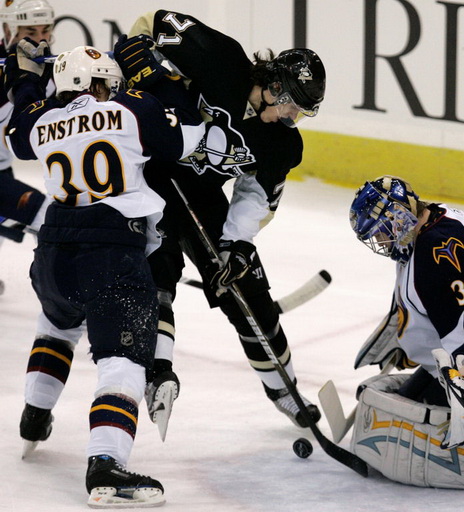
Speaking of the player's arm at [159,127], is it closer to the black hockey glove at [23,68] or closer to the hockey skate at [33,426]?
the black hockey glove at [23,68]

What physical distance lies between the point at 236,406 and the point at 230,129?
92 centimetres

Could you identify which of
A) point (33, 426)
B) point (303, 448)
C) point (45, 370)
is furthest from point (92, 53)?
point (303, 448)

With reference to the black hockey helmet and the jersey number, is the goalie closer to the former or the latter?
the black hockey helmet

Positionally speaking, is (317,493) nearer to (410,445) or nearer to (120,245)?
(410,445)

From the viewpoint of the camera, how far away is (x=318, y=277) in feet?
14.3

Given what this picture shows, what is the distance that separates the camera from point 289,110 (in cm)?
327

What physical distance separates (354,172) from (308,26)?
2.41 feet

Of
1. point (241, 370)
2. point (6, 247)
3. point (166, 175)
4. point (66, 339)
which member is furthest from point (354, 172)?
point (66, 339)

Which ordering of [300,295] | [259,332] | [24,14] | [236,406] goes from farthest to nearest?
1. [24,14]
2. [300,295]
3. [236,406]
4. [259,332]

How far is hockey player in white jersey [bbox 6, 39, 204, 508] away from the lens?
9.43 ft

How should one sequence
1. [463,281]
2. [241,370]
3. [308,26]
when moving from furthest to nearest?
[308,26], [241,370], [463,281]

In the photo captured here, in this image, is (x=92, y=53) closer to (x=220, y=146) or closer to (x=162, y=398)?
(x=220, y=146)

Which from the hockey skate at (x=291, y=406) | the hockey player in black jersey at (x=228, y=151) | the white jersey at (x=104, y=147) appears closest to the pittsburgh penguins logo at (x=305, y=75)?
the hockey player in black jersey at (x=228, y=151)

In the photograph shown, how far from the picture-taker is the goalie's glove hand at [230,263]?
3.34 m
